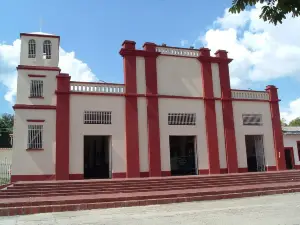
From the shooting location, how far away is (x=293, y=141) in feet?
71.5

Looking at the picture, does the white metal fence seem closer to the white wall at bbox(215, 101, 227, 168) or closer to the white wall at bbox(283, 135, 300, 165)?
the white wall at bbox(215, 101, 227, 168)

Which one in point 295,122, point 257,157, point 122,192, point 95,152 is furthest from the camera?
point 295,122

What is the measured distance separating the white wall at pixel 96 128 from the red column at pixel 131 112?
0.25m

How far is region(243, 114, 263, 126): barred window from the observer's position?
60.3 ft

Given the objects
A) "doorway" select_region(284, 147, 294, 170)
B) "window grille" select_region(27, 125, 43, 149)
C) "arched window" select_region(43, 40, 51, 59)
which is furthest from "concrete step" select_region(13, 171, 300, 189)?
"arched window" select_region(43, 40, 51, 59)

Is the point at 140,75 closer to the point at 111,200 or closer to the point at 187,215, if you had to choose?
the point at 111,200

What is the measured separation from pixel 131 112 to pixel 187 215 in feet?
26.8

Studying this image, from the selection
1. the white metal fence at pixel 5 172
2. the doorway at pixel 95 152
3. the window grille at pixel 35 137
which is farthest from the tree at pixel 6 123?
the window grille at pixel 35 137

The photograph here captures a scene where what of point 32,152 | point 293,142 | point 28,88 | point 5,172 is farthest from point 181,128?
point 293,142

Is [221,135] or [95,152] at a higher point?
[221,135]

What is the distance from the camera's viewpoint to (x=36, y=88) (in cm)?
1554

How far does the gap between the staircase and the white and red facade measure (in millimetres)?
2159

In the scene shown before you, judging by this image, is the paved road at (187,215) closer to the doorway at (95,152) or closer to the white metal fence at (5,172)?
the white metal fence at (5,172)

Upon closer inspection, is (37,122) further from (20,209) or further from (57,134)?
(20,209)
